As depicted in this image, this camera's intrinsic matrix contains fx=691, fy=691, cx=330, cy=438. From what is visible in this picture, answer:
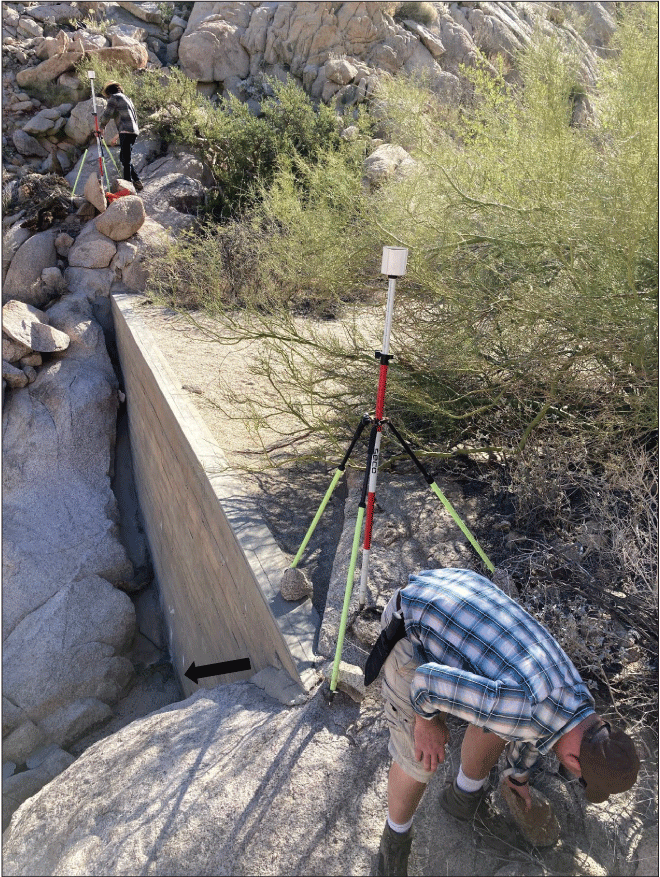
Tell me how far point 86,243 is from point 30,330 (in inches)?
82.6

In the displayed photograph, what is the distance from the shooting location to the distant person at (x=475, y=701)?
203 cm

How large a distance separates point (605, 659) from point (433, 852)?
3.67ft

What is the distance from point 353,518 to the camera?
15.1 feet

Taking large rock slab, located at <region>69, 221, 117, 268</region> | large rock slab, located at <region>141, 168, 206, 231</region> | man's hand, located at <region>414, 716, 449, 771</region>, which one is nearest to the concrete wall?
man's hand, located at <region>414, 716, 449, 771</region>

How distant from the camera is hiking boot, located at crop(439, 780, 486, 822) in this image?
2537 millimetres

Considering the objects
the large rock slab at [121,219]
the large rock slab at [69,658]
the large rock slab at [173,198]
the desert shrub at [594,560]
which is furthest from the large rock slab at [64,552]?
the desert shrub at [594,560]

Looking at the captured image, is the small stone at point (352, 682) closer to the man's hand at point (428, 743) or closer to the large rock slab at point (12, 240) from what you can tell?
the man's hand at point (428, 743)

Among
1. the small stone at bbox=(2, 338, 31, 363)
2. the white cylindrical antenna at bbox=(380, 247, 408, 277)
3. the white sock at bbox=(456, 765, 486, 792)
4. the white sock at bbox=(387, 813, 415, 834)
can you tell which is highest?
the white cylindrical antenna at bbox=(380, 247, 408, 277)

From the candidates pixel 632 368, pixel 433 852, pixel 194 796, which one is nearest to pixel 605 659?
pixel 433 852

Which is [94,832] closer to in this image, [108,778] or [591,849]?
[108,778]

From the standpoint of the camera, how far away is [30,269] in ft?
34.3

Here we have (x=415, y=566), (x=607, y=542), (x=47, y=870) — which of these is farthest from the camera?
(x=415, y=566)

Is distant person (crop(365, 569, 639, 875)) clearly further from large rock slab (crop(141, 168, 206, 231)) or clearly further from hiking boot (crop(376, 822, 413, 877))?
large rock slab (crop(141, 168, 206, 231))

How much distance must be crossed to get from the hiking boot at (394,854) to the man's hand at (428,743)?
439 mm
